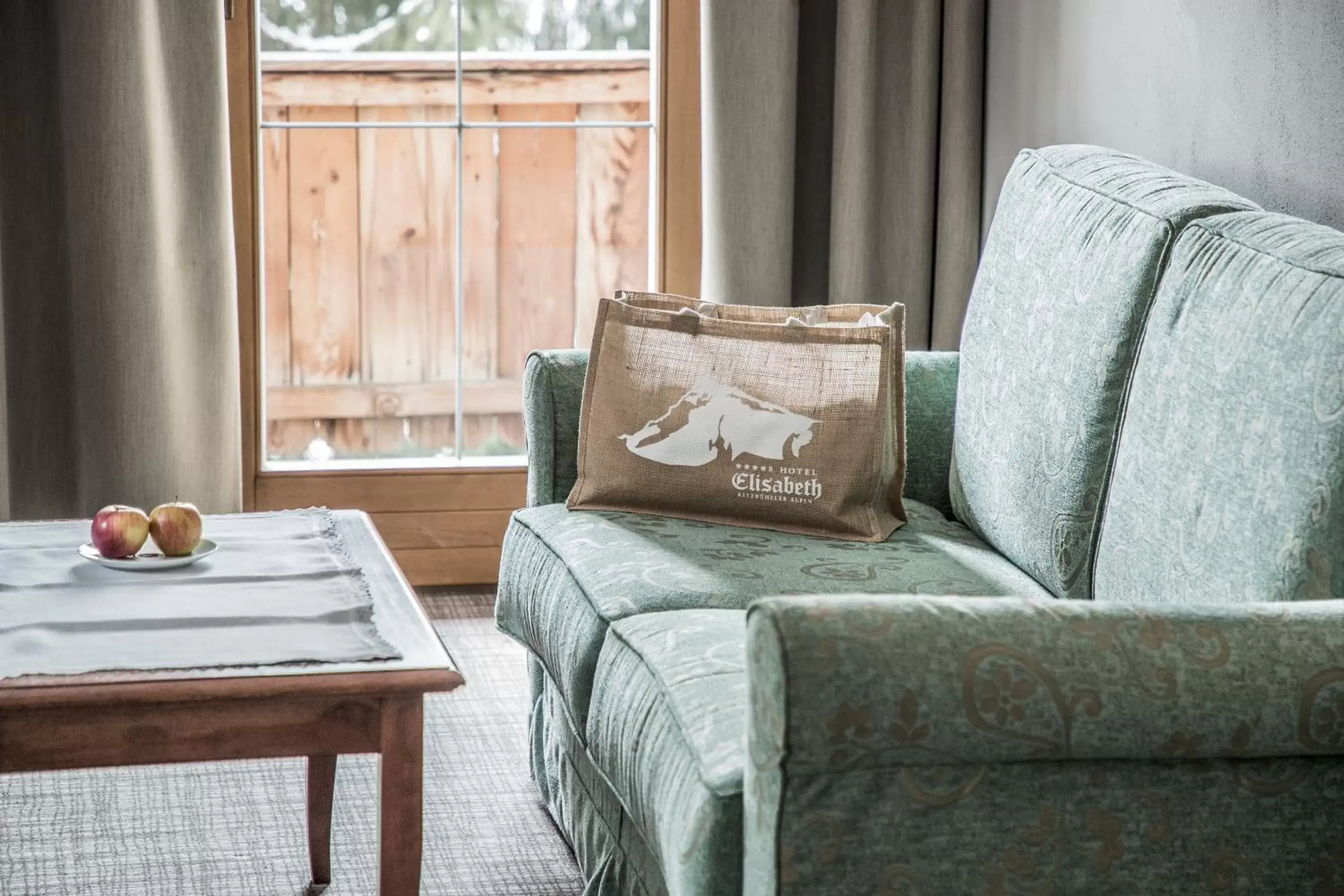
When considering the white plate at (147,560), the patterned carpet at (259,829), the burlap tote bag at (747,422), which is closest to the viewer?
the white plate at (147,560)

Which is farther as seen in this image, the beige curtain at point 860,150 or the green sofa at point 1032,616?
the beige curtain at point 860,150

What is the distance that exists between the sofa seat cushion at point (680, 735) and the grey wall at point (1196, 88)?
3.28ft

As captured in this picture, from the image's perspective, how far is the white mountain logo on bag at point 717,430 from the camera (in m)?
2.21

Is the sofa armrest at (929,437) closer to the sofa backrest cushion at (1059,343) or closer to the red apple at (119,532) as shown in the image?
the sofa backrest cushion at (1059,343)

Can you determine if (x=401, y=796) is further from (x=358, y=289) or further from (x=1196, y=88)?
(x=358, y=289)

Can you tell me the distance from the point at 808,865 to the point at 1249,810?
1.14 ft

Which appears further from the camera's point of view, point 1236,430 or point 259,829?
point 259,829

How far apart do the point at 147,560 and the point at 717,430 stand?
0.82 m

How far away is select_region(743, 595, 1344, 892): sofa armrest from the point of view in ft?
3.69

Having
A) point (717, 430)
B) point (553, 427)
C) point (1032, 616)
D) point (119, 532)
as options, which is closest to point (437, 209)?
point (553, 427)

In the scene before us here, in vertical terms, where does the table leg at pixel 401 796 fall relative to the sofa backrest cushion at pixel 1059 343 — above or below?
below

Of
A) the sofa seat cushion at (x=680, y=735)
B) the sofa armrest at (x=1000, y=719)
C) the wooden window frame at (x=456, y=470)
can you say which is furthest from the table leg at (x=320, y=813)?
the wooden window frame at (x=456, y=470)

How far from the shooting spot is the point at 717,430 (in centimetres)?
223

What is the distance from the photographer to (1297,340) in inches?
59.5
